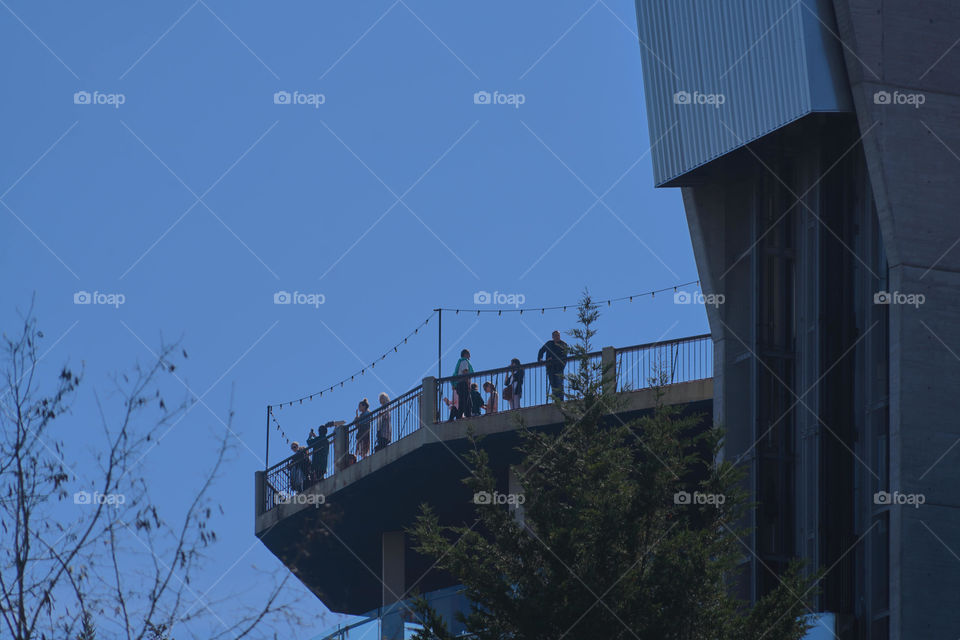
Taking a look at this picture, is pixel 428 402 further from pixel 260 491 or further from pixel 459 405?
pixel 260 491

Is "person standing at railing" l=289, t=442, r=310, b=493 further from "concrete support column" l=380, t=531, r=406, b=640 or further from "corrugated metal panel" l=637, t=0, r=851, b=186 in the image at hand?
"corrugated metal panel" l=637, t=0, r=851, b=186

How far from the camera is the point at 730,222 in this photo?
29.1 meters

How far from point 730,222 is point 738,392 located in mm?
3015

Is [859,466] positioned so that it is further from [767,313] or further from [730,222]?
[730,222]

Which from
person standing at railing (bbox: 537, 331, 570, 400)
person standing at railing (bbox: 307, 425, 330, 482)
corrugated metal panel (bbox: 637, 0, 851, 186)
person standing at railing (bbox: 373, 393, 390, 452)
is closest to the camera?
corrugated metal panel (bbox: 637, 0, 851, 186)

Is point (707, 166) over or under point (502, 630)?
over

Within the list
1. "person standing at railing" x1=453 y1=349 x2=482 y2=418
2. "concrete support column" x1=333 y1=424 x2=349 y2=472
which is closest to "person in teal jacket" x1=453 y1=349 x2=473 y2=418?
"person standing at railing" x1=453 y1=349 x2=482 y2=418

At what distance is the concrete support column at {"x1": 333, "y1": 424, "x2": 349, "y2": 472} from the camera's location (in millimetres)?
36719

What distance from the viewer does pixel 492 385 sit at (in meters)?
32.7

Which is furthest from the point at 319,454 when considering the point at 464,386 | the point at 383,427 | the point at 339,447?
the point at 464,386

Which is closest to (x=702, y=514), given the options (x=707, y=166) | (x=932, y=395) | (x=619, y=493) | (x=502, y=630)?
(x=619, y=493)

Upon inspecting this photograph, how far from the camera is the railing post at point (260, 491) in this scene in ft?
139

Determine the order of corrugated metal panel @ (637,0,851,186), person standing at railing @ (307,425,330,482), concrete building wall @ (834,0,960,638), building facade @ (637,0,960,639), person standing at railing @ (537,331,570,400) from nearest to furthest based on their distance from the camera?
concrete building wall @ (834,0,960,638)
building facade @ (637,0,960,639)
corrugated metal panel @ (637,0,851,186)
person standing at railing @ (537,331,570,400)
person standing at railing @ (307,425,330,482)

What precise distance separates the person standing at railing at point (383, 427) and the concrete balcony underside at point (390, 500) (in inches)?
8.7
